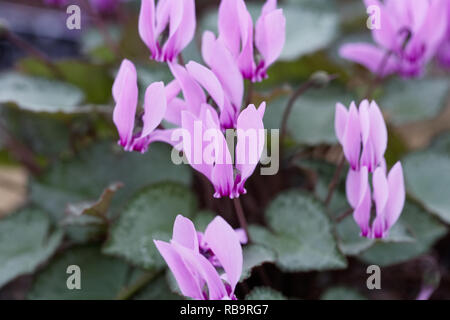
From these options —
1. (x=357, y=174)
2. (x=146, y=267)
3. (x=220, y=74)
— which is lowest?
(x=146, y=267)

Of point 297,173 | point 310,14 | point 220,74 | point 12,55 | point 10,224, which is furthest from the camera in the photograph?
point 12,55

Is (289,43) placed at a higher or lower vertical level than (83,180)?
higher

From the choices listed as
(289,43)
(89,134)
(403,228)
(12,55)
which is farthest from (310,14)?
(12,55)

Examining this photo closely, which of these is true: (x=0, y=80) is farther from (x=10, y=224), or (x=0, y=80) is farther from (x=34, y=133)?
(x=10, y=224)

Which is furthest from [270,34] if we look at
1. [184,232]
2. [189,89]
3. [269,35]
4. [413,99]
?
[413,99]

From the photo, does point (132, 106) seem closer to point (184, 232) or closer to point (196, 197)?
point (184, 232)

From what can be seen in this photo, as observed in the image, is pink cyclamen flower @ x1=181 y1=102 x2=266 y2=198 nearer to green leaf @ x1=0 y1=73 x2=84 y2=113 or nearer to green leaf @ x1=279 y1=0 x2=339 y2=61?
green leaf @ x1=0 y1=73 x2=84 y2=113
